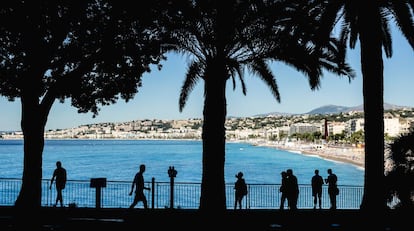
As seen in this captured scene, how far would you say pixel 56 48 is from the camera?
15.0 meters

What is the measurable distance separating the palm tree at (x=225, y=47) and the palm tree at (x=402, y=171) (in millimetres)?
3972

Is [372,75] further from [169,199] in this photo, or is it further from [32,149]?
[169,199]

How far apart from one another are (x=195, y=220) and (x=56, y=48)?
271 inches

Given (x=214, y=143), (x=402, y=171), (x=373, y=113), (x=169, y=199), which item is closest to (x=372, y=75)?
(x=373, y=113)

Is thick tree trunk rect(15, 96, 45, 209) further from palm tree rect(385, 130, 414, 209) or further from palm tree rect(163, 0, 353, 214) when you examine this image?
palm tree rect(385, 130, 414, 209)

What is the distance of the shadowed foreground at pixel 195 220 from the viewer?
1138 cm

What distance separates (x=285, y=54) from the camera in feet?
50.1

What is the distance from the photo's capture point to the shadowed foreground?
11.4 m

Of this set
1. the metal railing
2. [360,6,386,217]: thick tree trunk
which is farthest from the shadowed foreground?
the metal railing

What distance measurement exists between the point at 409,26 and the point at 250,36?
4651mm

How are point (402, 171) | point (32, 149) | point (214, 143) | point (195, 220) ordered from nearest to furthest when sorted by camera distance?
point (402, 171), point (195, 220), point (32, 149), point (214, 143)

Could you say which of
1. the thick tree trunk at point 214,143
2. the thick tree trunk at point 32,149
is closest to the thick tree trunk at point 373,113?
the thick tree trunk at point 214,143

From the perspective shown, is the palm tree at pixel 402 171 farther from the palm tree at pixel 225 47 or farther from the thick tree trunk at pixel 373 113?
the palm tree at pixel 225 47

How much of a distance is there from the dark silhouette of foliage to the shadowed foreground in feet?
6.18
